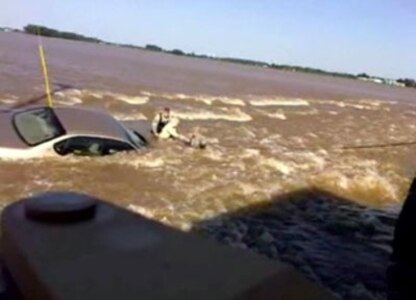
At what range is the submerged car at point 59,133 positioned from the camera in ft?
30.7

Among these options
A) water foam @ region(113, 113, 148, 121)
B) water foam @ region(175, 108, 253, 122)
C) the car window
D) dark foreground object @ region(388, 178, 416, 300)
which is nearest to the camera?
dark foreground object @ region(388, 178, 416, 300)

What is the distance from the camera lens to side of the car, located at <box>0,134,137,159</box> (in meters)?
9.28

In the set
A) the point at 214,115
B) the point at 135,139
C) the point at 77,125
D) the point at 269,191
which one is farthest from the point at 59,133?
the point at 214,115

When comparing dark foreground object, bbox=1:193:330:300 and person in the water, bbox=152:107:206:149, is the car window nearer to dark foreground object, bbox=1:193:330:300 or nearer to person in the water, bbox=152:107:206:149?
person in the water, bbox=152:107:206:149

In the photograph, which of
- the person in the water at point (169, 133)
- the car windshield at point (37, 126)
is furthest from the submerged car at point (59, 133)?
the person in the water at point (169, 133)

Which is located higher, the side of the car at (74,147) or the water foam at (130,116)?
the side of the car at (74,147)

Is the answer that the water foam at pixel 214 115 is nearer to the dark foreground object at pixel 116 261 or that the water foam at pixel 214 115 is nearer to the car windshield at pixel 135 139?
the car windshield at pixel 135 139

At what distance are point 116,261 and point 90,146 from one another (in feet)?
26.4

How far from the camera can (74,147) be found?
9.91 m

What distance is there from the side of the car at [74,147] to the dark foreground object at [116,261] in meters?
6.85

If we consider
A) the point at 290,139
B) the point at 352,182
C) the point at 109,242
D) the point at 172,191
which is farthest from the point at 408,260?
the point at 290,139

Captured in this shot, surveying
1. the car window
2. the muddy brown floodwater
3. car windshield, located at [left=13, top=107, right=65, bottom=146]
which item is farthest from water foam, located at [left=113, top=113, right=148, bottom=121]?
car windshield, located at [left=13, top=107, right=65, bottom=146]

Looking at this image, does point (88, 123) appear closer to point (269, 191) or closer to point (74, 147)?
point (74, 147)

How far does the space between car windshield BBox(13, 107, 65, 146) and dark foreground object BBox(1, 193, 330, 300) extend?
7.10 meters
